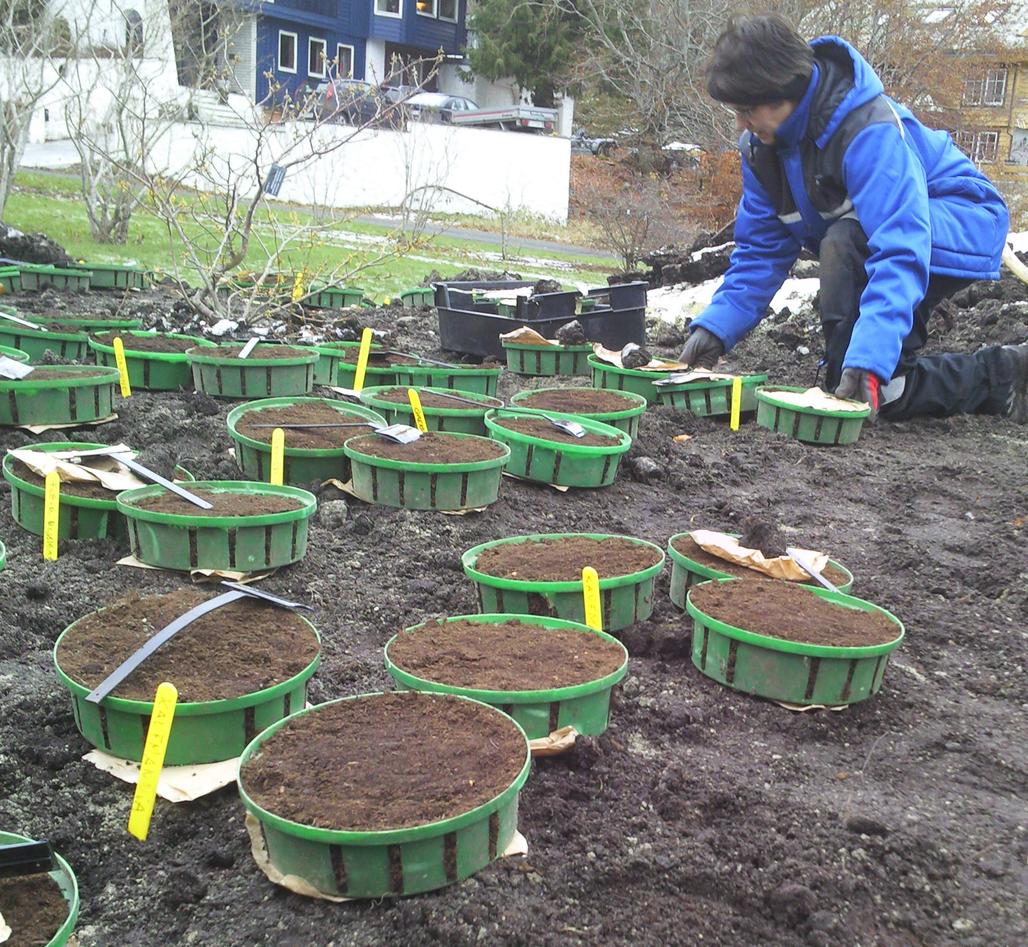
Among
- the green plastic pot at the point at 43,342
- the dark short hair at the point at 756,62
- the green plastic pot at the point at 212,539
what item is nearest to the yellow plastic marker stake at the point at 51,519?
the green plastic pot at the point at 212,539

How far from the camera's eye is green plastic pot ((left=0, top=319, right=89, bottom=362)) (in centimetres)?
570

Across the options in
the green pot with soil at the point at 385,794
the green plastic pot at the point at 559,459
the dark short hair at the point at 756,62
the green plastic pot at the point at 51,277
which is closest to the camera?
the green pot with soil at the point at 385,794

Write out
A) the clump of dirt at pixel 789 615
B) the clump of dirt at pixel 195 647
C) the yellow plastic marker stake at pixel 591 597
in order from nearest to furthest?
the clump of dirt at pixel 195 647, the clump of dirt at pixel 789 615, the yellow plastic marker stake at pixel 591 597

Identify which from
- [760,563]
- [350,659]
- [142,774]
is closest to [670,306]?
[760,563]

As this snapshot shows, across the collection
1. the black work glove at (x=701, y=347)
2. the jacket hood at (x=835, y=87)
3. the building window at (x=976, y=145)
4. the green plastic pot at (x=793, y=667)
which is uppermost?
the building window at (x=976, y=145)

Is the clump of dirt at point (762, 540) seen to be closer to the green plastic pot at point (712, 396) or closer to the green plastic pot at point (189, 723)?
the green plastic pot at point (189, 723)

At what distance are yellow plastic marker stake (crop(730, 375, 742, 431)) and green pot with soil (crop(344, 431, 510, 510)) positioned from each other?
1811 mm

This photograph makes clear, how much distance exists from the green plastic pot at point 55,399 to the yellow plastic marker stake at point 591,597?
2.68 meters

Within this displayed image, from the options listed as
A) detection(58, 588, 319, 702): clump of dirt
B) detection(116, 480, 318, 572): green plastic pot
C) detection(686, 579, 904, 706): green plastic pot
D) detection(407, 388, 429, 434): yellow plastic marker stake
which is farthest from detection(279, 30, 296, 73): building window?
detection(686, 579, 904, 706): green plastic pot

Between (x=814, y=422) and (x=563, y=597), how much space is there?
272cm

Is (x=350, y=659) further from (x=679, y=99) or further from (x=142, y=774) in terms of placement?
(x=679, y=99)

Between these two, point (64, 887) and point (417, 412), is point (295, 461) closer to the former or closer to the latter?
point (417, 412)

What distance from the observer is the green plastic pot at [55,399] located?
437 cm

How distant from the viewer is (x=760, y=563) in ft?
10.3
